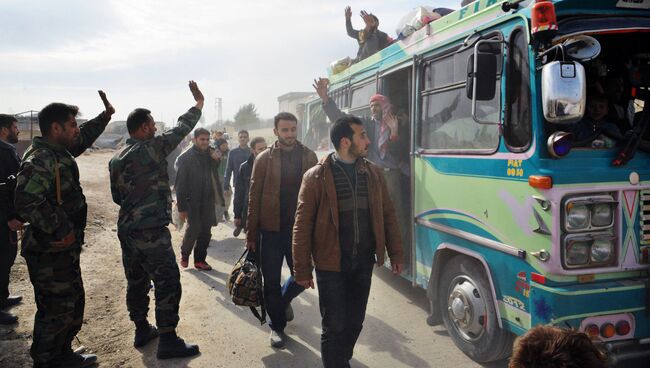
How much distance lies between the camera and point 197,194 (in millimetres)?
6324

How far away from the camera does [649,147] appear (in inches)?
121

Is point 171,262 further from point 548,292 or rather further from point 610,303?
point 610,303

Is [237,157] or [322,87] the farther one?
[237,157]

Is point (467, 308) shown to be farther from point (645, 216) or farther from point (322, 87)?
point (322, 87)

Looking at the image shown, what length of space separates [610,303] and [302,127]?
24.5ft

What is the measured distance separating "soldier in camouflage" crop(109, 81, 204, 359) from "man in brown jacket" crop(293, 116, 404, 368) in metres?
1.39

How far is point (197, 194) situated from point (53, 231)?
306 centimetres

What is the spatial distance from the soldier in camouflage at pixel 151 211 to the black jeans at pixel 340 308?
4.85ft

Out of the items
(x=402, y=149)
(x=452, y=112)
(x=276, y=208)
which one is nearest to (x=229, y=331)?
(x=276, y=208)

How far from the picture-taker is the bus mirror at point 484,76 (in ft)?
10.3


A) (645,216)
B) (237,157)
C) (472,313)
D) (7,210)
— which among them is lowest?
(472,313)

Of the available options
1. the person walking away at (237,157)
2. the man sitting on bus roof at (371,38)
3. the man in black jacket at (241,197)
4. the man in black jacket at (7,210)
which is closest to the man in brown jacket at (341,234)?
the man in black jacket at (241,197)

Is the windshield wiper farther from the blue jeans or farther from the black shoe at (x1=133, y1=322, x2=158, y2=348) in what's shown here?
the black shoe at (x1=133, y1=322, x2=158, y2=348)

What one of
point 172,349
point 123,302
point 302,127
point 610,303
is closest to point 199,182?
point 123,302
